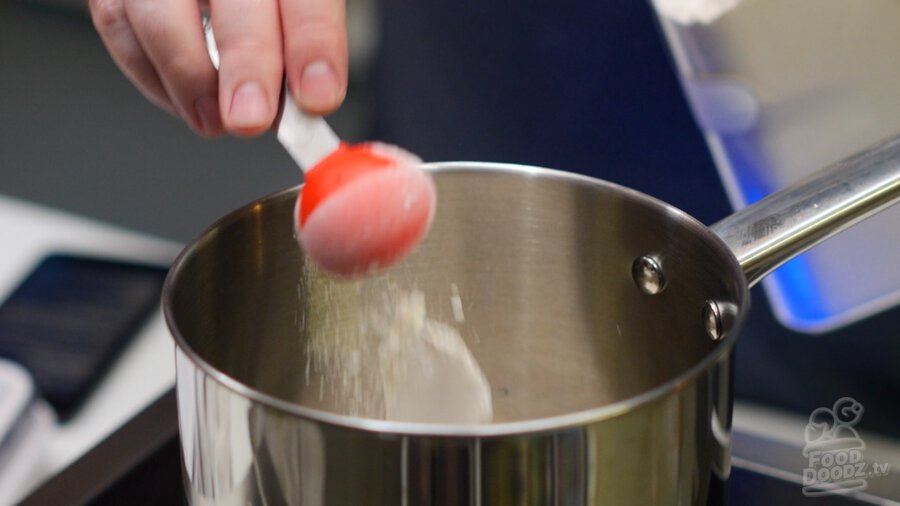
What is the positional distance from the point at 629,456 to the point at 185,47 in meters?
0.25

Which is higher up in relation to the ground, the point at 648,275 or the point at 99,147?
the point at 648,275

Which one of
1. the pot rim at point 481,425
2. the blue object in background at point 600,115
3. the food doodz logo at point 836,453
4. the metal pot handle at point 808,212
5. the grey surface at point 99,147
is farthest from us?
the grey surface at point 99,147

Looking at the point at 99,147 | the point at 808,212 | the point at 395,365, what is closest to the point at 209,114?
the point at 395,365

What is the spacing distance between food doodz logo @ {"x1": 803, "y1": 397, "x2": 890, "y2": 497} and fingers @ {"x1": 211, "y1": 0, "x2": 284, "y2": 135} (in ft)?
1.04

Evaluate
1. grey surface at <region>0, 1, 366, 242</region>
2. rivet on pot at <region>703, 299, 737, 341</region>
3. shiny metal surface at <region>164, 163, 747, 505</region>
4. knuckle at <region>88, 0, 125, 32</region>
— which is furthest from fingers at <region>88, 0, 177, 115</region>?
grey surface at <region>0, 1, 366, 242</region>

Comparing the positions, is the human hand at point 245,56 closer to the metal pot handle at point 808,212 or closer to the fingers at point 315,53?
the fingers at point 315,53

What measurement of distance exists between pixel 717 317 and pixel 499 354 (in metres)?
0.12

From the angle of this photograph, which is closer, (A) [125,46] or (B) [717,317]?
(B) [717,317]

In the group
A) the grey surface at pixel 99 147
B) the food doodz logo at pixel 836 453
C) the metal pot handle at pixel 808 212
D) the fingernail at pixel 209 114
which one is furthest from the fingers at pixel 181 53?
the grey surface at pixel 99 147

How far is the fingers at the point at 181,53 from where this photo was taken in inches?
17.3

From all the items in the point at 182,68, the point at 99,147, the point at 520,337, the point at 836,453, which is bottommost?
the point at 99,147

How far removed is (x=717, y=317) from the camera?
38cm

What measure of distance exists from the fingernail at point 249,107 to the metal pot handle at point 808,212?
0.17 meters

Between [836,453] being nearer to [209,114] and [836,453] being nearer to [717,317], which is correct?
[717,317]
